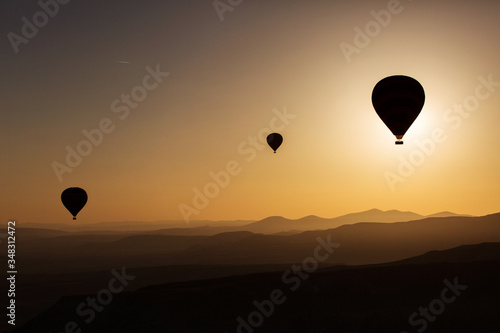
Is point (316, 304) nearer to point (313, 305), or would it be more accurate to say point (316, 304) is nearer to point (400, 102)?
point (313, 305)

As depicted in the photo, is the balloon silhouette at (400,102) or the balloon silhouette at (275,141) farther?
the balloon silhouette at (275,141)

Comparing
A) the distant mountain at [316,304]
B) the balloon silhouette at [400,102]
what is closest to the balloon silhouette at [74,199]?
the distant mountain at [316,304]

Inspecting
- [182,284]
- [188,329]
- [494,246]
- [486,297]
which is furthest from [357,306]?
[494,246]

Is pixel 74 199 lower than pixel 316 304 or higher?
higher

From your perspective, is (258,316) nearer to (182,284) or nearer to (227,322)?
(227,322)

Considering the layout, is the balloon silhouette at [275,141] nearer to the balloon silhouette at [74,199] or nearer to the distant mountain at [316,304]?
the distant mountain at [316,304]

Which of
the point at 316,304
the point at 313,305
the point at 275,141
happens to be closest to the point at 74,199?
the point at 275,141

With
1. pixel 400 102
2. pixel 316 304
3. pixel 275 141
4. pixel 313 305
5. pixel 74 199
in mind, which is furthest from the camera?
pixel 316 304

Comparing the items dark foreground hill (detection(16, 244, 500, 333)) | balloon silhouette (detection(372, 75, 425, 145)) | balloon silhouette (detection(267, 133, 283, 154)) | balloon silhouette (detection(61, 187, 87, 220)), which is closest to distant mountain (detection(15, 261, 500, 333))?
dark foreground hill (detection(16, 244, 500, 333))
